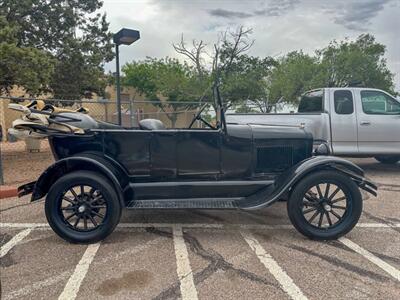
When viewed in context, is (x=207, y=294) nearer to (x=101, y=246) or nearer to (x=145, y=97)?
(x=101, y=246)

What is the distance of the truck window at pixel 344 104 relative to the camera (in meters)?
7.07

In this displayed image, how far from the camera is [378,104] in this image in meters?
7.13

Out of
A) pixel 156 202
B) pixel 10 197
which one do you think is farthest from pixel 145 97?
pixel 156 202

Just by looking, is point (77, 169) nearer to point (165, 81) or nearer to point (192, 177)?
point (192, 177)

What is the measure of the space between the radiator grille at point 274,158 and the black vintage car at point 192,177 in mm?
13

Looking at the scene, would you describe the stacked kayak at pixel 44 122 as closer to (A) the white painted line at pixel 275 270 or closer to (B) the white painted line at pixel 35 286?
(B) the white painted line at pixel 35 286

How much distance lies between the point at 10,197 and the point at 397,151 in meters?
7.95

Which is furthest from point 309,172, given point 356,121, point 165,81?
point 165,81

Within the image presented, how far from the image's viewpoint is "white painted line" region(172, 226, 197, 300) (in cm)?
263

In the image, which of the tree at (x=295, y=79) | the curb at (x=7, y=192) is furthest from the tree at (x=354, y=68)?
the curb at (x=7, y=192)

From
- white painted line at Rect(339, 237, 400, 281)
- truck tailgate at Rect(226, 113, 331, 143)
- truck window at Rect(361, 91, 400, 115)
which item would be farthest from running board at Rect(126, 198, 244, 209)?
truck window at Rect(361, 91, 400, 115)

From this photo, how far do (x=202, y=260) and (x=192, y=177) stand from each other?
110 cm

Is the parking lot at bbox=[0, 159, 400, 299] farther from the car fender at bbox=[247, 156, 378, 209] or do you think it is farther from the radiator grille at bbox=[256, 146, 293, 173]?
the radiator grille at bbox=[256, 146, 293, 173]

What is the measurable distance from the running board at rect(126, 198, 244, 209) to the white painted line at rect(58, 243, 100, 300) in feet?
2.05
